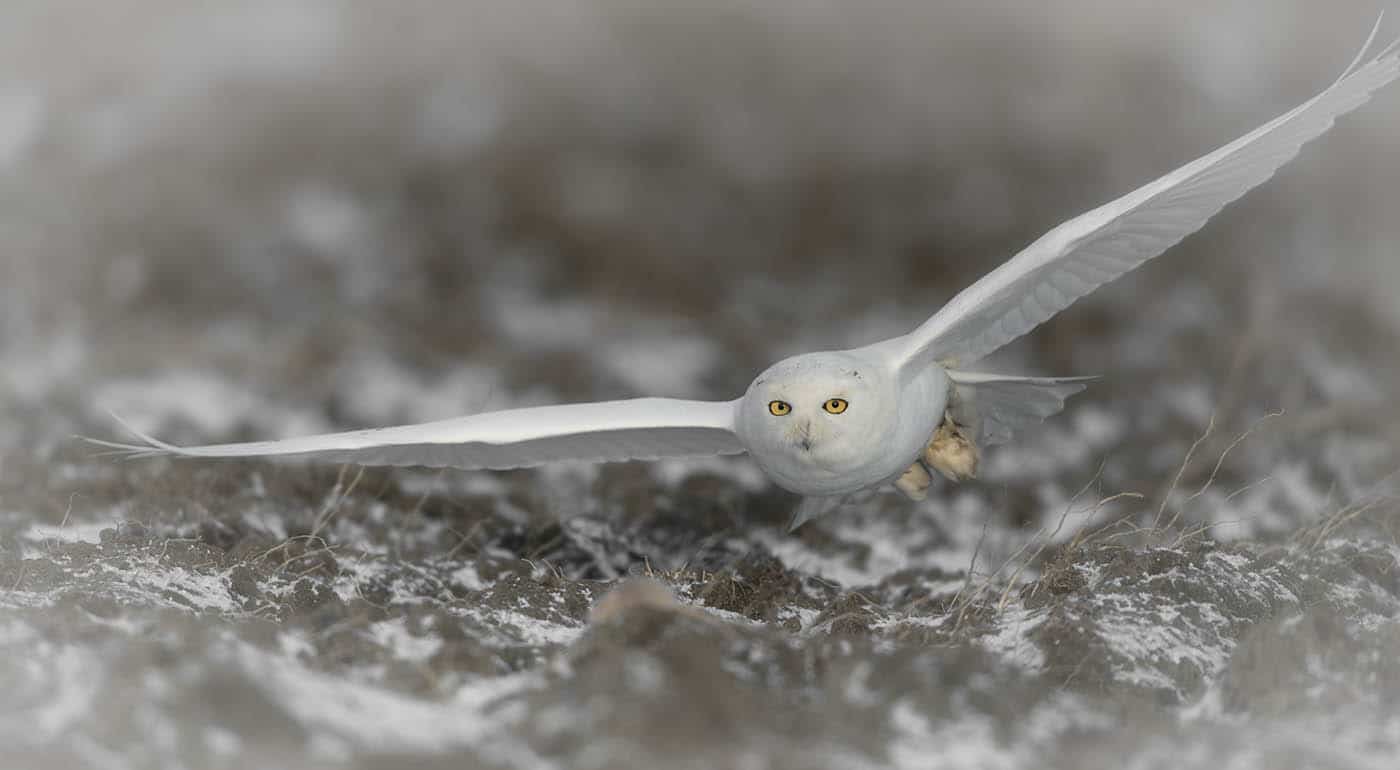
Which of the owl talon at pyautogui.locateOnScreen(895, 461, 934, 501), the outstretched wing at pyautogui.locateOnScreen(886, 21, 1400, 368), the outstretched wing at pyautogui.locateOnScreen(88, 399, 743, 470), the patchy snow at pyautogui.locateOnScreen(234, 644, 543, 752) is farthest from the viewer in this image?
the owl talon at pyautogui.locateOnScreen(895, 461, 934, 501)

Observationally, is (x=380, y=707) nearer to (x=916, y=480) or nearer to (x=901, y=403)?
(x=901, y=403)

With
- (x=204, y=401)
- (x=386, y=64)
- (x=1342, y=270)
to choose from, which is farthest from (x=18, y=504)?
(x=1342, y=270)

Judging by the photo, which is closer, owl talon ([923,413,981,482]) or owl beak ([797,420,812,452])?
owl beak ([797,420,812,452])

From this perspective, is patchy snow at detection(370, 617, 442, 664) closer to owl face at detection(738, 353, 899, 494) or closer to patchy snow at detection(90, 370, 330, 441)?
owl face at detection(738, 353, 899, 494)

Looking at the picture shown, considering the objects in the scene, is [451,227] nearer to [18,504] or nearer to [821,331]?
[821,331]

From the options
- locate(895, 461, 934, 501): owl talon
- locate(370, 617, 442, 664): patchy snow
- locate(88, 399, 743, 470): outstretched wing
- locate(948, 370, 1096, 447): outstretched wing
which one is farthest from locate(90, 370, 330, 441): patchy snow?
locate(948, 370, 1096, 447): outstretched wing

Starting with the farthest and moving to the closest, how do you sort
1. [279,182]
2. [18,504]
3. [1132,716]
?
[279,182], [18,504], [1132,716]
